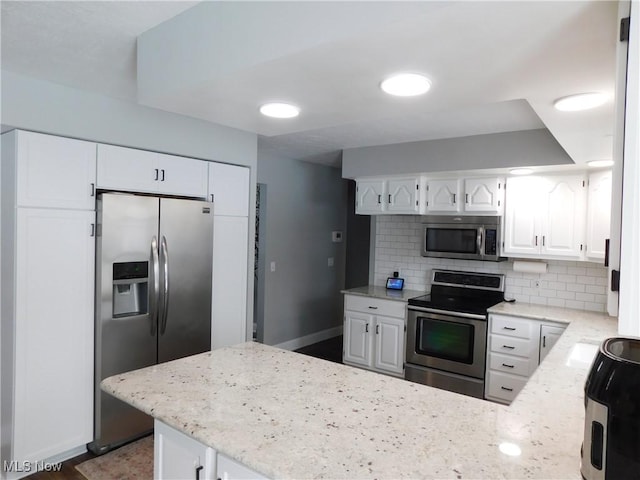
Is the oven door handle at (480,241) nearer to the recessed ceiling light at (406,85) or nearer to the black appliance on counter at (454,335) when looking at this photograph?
the black appliance on counter at (454,335)

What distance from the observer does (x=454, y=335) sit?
148 inches

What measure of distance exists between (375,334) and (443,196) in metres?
1.54

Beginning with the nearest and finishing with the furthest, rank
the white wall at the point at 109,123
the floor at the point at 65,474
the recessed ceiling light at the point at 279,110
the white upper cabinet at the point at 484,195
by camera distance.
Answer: the recessed ceiling light at the point at 279,110
the white wall at the point at 109,123
the floor at the point at 65,474
the white upper cabinet at the point at 484,195

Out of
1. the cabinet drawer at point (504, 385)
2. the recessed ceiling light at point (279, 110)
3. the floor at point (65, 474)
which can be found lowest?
the floor at point (65, 474)

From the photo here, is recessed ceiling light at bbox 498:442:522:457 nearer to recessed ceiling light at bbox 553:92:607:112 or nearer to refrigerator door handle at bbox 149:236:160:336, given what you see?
recessed ceiling light at bbox 553:92:607:112

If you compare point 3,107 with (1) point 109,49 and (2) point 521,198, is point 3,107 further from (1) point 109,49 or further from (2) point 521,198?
(2) point 521,198

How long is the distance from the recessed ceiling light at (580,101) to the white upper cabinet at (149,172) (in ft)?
7.91

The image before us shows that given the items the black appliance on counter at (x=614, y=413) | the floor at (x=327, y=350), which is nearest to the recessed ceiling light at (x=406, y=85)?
the black appliance on counter at (x=614, y=413)

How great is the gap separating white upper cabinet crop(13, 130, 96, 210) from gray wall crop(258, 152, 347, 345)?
7.61ft

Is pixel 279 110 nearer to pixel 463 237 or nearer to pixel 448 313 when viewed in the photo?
pixel 448 313

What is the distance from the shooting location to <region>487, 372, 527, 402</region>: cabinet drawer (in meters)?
3.44

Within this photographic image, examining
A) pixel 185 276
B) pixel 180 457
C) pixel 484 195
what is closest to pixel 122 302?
pixel 185 276

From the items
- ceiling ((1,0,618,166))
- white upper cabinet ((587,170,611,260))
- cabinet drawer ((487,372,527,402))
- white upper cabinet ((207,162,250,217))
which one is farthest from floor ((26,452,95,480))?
white upper cabinet ((587,170,611,260))

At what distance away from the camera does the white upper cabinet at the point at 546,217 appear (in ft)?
11.4
